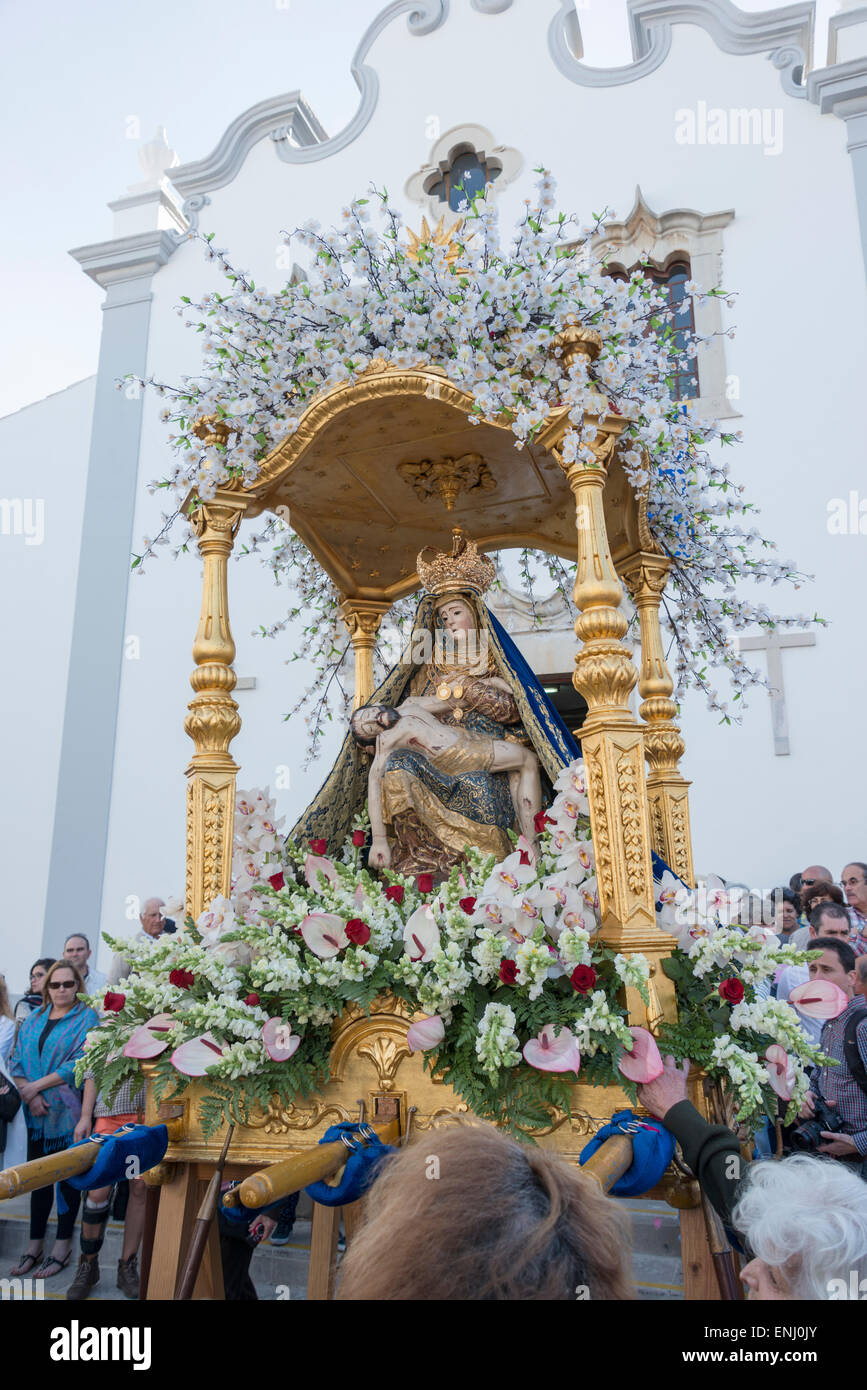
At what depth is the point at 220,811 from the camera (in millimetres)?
3438

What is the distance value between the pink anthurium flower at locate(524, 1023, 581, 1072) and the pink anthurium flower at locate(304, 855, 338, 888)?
2.92 ft

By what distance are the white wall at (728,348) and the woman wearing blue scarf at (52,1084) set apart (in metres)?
3.10

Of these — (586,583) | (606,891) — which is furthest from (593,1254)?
(586,583)

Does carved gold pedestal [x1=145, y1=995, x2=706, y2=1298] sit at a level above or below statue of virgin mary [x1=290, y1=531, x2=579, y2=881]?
below

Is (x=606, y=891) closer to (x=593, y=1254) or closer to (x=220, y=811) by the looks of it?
(x=220, y=811)

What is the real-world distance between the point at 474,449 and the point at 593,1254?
10.8 feet

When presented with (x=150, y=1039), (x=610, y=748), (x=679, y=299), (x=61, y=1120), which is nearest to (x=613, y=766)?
(x=610, y=748)

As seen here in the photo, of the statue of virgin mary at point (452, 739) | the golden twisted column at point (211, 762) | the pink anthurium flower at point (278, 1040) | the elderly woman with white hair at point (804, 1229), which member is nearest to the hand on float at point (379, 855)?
the statue of virgin mary at point (452, 739)

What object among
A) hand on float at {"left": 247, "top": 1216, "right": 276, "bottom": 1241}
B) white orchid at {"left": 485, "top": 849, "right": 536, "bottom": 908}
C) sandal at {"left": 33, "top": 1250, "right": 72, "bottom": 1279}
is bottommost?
sandal at {"left": 33, "top": 1250, "right": 72, "bottom": 1279}

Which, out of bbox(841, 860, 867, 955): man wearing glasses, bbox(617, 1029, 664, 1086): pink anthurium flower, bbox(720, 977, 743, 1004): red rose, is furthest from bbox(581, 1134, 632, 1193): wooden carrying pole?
bbox(841, 860, 867, 955): man wearing glasses

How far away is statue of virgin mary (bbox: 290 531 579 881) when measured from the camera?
12.2ft

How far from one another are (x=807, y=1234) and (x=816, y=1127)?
2.52m

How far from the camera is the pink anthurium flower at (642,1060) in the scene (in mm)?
2529

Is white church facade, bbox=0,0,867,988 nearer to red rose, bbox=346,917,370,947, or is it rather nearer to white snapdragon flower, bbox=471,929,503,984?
red rose, bbox=346,917,370,947
